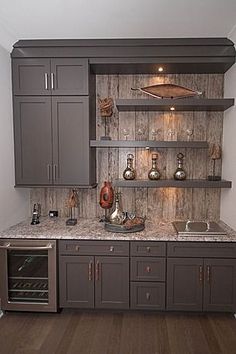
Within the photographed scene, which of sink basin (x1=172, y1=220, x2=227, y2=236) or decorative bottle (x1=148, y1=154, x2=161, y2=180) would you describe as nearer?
sink basin (x1=172, y1=220, x2=227, y2=236)

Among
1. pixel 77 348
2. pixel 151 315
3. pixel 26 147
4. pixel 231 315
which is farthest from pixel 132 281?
pixel 26 147

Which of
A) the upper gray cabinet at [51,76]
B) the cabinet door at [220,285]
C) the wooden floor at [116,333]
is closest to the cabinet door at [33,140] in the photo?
the upper gray cabinet at [51,76]

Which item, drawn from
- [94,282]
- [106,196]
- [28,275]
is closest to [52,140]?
[106,196]

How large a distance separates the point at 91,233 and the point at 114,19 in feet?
6.71

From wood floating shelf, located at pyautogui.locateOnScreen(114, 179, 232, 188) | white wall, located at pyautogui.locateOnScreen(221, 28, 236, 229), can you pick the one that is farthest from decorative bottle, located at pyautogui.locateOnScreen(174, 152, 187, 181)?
white wall, located at pyautogui.locateOnScreen(221, 28, 236, 229)

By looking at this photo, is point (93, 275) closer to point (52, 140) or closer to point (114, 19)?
point (52, 140)

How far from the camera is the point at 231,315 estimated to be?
2736 millimetres

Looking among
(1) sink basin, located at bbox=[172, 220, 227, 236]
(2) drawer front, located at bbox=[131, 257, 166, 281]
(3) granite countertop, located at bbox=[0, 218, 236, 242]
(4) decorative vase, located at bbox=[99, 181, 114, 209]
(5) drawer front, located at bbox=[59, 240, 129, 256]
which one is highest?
(4) decorative vase, located at bbox=[99, 181, 114, 209]

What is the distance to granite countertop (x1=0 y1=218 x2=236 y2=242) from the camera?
266cm

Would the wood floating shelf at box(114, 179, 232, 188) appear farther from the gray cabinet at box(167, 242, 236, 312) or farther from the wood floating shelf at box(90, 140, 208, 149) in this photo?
the gray cabinet at box(167, 242, 236, 312)

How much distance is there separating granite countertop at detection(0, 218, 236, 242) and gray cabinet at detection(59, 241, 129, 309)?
0.07 metres

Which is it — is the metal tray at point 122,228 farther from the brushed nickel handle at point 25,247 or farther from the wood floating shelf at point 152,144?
the wood floating shelf at point 152,144

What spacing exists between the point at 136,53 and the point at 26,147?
1.57 meters

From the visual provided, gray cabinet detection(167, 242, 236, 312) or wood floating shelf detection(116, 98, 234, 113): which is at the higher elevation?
wood floating shelf detection(116, 98, 234, 113)
